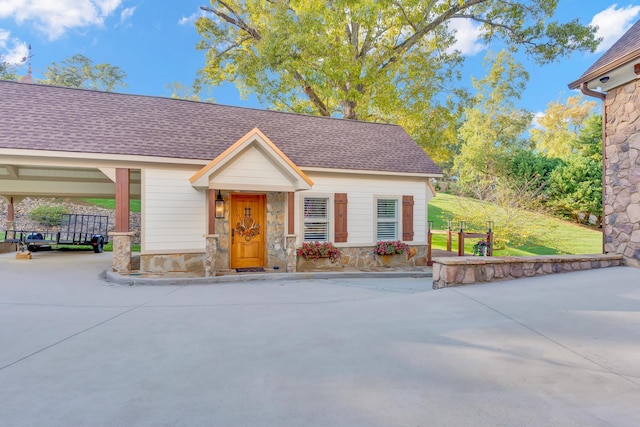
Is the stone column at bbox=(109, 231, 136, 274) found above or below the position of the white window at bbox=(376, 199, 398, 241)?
below

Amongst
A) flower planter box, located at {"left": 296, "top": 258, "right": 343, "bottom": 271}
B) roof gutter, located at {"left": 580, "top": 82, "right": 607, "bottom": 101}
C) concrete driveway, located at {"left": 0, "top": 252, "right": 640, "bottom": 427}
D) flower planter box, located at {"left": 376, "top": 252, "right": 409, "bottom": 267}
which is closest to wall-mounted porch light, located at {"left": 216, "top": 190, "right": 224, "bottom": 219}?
flower planter box, located at {"left": 296, "top": 258, "right": 343, "bottom": 271}

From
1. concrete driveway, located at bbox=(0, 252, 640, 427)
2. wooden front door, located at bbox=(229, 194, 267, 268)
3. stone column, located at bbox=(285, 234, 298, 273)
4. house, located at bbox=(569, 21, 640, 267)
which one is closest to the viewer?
concrete driveway, located at bbox=(0, 252, 640, 427)

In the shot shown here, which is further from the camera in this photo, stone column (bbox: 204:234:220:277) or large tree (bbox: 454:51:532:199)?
large tree (bbox: 454:51:532:199)

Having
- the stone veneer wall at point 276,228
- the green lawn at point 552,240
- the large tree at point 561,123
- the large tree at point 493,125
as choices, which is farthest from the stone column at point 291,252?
the large tree at point 561,123

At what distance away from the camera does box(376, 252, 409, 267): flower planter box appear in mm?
10820

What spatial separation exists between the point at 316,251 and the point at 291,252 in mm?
895

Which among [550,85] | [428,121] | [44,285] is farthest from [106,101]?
[550,85]

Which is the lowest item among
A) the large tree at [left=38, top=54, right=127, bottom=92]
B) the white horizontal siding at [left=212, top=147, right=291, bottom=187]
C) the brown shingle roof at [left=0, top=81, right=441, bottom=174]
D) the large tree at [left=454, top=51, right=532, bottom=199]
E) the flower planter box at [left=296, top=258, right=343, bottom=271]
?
the flower planter box at [left=296, top=258, right=343, bottom=271]

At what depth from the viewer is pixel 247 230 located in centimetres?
962

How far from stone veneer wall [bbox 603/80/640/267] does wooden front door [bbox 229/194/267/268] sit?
26.7 ft

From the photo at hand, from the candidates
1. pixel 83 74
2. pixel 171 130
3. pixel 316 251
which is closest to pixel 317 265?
pixel 316 251

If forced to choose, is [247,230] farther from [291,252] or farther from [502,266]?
[502,266]

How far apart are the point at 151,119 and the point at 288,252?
5463mm

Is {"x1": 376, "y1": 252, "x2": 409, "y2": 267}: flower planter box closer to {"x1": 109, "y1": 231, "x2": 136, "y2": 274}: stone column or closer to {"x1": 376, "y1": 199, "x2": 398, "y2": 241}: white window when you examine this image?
{"x1": 376, "y1": 199, "x2": 398, "y2": 241}: white window
